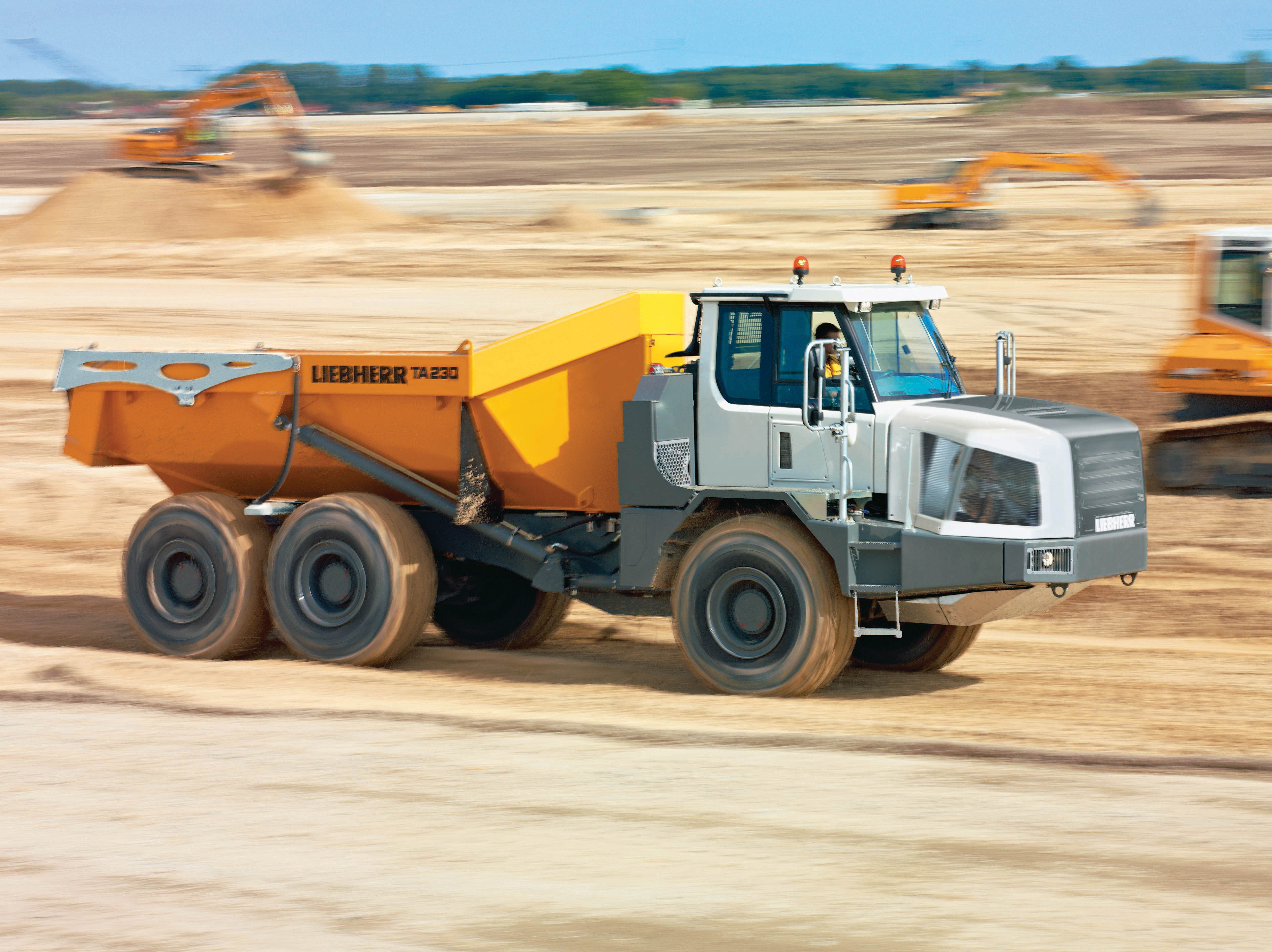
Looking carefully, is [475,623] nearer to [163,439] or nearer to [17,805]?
[163,439]

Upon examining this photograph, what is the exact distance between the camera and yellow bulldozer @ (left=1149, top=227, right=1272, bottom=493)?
16234mm

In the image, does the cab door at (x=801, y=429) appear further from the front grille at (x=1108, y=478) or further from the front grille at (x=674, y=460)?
the front grille at (x=1108, y=478)

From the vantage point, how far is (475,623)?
11578mm

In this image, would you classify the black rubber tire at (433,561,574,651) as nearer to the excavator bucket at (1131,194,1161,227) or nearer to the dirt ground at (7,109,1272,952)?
the dirt ground at (7,109,1272,952)

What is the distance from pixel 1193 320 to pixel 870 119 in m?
61.5

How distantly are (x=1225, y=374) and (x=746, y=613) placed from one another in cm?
900

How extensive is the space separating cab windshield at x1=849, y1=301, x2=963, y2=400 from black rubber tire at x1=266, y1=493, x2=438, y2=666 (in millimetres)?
3278

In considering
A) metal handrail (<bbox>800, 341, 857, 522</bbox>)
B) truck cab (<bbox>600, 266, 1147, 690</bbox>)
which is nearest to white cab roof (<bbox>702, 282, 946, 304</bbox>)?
truck cab (<bbox>600, 266, 1147, 690</bbox>)

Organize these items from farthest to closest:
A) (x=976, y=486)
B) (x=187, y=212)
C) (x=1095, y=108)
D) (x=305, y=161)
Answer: (x=1095, y=108)
(x=305, y=161)
(x=187, y=212)
(x=976, y=486)

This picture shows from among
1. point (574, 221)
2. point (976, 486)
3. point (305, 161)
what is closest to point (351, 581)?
point (976, 486)

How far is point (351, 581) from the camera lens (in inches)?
406

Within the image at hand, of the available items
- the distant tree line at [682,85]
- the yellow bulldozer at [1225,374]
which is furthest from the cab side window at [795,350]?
the distant tree line at [682,85]

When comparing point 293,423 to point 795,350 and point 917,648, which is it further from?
point 917,648

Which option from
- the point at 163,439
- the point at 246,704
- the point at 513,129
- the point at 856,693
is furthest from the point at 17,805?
the point at 513,129
